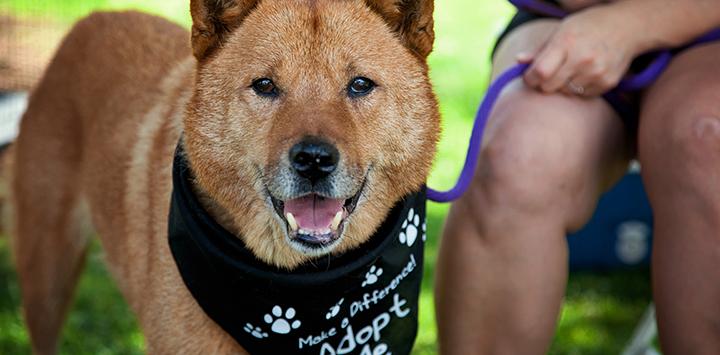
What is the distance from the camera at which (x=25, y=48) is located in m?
5.08

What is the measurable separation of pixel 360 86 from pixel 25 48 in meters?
3.39

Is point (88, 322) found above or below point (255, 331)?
below

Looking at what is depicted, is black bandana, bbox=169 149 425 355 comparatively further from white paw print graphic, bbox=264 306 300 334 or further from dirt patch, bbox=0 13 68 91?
dirt patch, bbox=0 13 68 91

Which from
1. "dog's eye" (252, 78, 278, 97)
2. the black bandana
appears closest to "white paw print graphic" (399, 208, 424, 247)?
the black bandana

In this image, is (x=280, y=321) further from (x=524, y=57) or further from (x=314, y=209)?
(x=524, y=57)

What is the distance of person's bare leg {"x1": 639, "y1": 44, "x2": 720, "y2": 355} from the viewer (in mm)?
2271

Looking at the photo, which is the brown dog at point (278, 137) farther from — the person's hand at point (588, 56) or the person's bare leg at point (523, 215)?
the person's hand at point (588, 56)

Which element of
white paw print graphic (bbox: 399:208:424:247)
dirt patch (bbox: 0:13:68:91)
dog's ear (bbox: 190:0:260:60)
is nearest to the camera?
dog's ear (bbox: 190:0:260:60)

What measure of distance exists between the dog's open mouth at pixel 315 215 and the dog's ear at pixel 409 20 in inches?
17.9

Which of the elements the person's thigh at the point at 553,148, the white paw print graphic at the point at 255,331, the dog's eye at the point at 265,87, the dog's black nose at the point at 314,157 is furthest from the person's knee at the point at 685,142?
the white paw print graphic at the point at 255,331

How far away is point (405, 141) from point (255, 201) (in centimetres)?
41

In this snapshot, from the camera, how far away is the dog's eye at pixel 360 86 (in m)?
2.28

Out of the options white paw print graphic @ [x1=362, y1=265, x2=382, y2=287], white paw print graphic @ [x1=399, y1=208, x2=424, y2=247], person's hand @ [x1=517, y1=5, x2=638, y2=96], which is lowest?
white paw print graphic @ [x1=362, y1=265, x2=382, y2=287]

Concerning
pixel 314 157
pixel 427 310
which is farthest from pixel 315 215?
pixel 427 310
